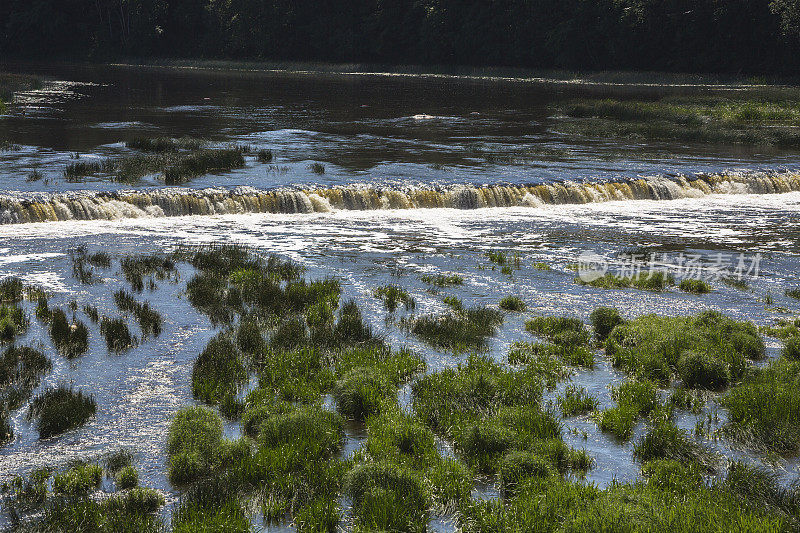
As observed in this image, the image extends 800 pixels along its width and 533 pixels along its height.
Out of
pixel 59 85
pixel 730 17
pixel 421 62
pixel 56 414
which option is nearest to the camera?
pixel 56 414

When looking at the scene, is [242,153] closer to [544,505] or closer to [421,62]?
[544,505]

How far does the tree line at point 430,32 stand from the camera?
96.8 meters

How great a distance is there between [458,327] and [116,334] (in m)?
6.66

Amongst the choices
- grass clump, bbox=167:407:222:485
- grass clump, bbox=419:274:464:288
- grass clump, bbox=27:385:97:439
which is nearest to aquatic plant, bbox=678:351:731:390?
grass clump, bbox=419:274:464:288

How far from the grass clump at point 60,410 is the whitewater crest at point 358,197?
16.1m

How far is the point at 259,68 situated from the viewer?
132 metres

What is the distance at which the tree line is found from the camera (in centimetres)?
9681

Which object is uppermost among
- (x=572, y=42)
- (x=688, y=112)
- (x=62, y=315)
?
(x=572, y=42)

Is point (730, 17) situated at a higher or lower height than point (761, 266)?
higher

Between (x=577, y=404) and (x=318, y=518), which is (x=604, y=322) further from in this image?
(x=318, y=518)

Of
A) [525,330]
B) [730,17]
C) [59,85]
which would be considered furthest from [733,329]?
[730,17]

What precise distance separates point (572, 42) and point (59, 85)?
65633mm

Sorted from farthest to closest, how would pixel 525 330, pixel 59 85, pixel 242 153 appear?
pixel 59 85, pixel 242 153, pixel 525 330

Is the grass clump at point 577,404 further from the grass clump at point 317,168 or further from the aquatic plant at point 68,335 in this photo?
the grass clump at point 317,168
